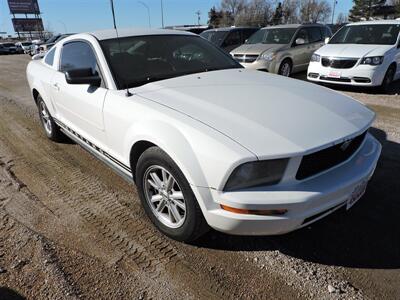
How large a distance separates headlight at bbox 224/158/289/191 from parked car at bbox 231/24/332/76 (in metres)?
7.42

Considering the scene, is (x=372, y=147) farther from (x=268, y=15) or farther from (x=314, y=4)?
(x=314, y=4)

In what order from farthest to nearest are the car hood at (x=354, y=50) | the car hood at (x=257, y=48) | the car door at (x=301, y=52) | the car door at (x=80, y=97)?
the car door at (x=301, y=52)
the car hood at (x=257, y=48)
the car hood at (x=354, y=50)
the car door at (x=80, y=97)

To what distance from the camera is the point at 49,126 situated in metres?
5.06

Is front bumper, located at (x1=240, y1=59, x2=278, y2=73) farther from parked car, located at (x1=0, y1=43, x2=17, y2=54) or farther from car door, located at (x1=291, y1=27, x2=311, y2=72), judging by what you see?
parked car, located at (x1=0, y1=43, x2=17, y2=54)

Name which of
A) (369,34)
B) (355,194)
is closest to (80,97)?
(355,194)

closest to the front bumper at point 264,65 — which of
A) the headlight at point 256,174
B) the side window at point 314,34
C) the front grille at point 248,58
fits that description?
the front grille at point 248,58

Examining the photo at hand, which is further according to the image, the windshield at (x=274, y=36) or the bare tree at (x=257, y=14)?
the bare tree at (x=257, y=14)

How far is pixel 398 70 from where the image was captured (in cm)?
802

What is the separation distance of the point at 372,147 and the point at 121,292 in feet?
7.34

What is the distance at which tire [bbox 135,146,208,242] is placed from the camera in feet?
7.79

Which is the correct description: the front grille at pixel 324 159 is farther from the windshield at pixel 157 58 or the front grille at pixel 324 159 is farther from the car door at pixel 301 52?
the car door at pixel 301 52

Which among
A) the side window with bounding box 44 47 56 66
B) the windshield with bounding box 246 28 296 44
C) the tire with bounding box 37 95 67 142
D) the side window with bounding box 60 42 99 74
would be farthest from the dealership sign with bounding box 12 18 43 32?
the side window with bounding box 60 42 99 74

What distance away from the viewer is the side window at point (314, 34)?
34.2ft

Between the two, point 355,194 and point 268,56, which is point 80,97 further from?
point 268,56
